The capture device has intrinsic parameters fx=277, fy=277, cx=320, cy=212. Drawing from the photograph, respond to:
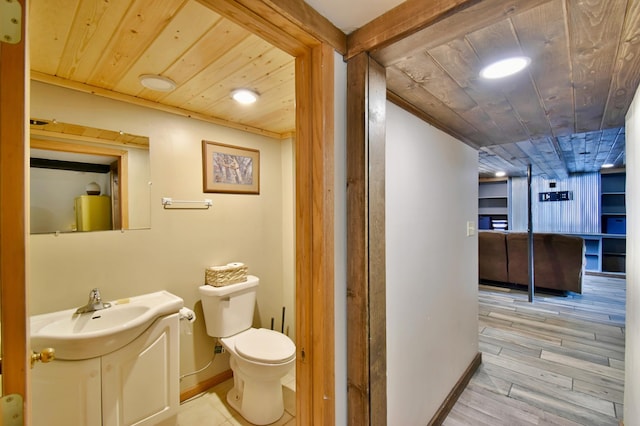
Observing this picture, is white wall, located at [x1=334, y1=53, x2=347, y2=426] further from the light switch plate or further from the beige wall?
the light switch plate

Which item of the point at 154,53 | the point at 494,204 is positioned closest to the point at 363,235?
the point at 154,53

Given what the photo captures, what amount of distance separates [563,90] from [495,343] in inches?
102

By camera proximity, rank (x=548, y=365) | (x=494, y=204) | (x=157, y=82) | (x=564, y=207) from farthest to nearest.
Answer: (x=494, y=204) → (x=564, y=207) → (x=548, y=365) → (x=157, y=82)

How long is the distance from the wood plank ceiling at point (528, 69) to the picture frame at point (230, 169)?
1.49 m

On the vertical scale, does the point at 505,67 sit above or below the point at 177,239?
above

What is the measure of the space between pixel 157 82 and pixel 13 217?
4.51ft

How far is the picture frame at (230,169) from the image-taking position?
2.20 metres

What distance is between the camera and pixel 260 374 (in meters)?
1.79

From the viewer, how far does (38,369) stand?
1.28m

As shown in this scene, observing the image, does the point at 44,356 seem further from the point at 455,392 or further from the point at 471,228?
the point at 471,228

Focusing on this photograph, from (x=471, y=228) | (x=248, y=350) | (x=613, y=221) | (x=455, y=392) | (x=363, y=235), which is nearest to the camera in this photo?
(x=363, y=235)

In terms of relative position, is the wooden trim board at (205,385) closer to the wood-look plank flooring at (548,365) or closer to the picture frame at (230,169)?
the picture frame at (230,169)

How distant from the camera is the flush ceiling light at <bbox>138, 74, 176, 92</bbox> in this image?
5.01ft

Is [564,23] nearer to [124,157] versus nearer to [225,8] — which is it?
[225,8]
